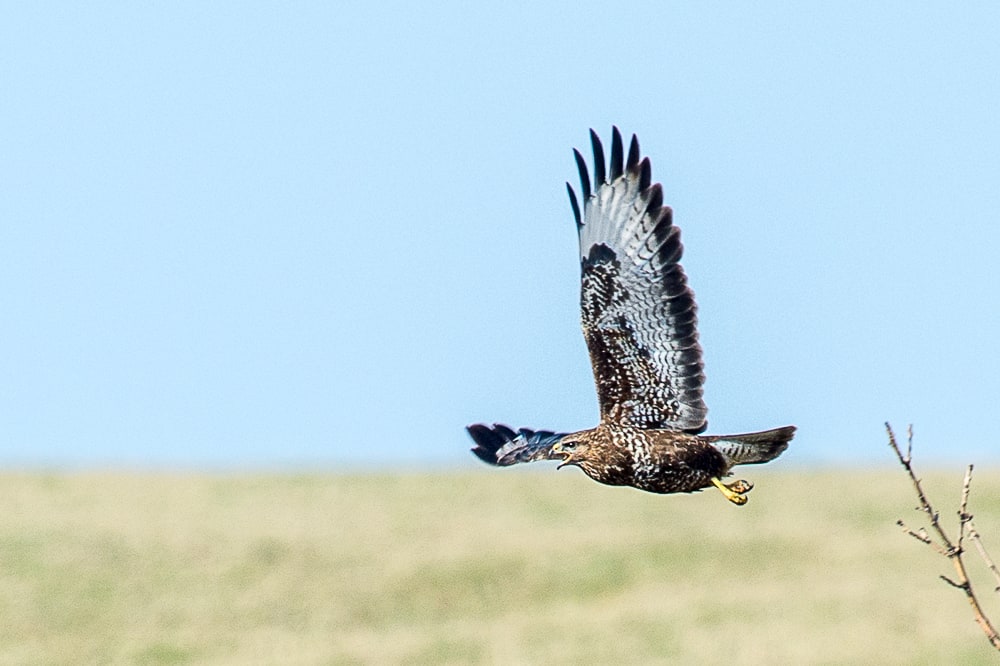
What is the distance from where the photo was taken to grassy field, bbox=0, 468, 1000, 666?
2569cm

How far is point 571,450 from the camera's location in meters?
8.37

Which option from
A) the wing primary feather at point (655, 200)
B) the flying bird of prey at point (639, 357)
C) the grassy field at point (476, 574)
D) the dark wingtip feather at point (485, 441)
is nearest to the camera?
the flying bird of prey at point (639, 357)

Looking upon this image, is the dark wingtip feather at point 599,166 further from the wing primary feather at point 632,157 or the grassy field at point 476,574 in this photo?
the grassy field at point 476,574

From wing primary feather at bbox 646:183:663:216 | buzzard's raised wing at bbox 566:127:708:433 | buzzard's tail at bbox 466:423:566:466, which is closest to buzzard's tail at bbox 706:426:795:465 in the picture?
buzzard's raised wing at bbox 566:127:708:433

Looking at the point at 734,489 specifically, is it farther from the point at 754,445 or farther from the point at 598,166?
the point at 598,166

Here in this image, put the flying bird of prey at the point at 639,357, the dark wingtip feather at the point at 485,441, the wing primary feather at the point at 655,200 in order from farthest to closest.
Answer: the dark wingtip feather at the point at 485,441
the wing primary feather at the point at 655,200
the flying bird of prey at the point at 639,357

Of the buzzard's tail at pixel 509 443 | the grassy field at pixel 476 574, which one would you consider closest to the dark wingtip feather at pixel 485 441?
the buzzard's tail at pixel 509 443

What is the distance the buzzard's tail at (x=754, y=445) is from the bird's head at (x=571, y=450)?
0.58 m

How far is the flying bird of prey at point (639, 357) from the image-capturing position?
8.21m

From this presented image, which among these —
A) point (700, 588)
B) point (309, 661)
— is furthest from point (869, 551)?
point (309, 661)

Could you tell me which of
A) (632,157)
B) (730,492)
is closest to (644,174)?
(632,157)

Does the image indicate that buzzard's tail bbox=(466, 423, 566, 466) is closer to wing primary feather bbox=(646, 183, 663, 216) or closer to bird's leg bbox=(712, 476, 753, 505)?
bird's leg bbox=(712, 476, 753, 505)

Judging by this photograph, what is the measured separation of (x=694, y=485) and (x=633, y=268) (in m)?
1.24

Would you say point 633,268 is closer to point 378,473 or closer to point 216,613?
point 216,613
